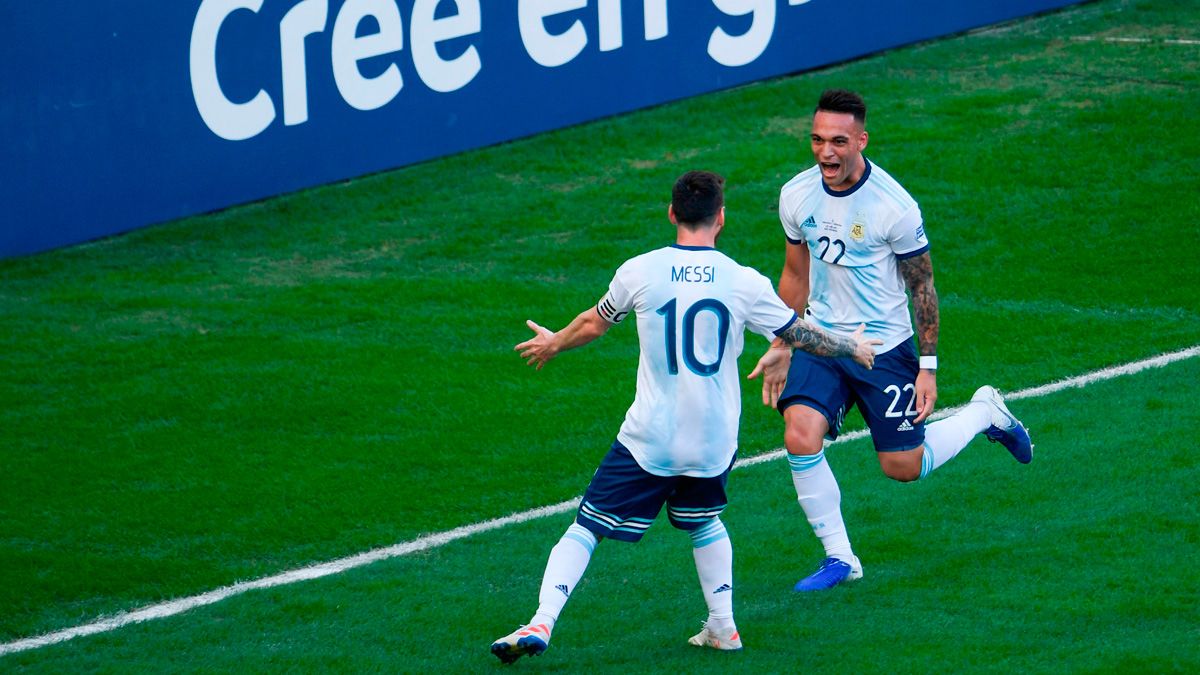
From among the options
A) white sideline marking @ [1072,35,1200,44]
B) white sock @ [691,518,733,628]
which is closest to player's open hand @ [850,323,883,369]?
white sock @ [691,518,733,628]

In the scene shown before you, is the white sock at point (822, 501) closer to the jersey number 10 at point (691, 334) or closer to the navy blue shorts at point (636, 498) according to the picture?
the navy blue shorts at point (636, 498)

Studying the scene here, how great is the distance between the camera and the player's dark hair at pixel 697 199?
549 centimetres

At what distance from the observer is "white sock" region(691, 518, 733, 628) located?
573 centimetres

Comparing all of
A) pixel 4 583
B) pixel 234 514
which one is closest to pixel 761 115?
pixel 234 514

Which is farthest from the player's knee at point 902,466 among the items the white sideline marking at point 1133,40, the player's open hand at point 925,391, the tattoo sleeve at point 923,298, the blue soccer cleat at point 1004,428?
the white sideline marking at point 1133,40

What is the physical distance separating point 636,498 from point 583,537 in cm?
23

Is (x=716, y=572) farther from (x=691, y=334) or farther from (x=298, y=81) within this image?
(x=298, y=81)

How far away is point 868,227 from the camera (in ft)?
21.1

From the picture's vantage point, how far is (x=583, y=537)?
5727 millimetres

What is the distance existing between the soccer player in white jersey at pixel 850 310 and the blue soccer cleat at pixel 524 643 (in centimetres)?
139

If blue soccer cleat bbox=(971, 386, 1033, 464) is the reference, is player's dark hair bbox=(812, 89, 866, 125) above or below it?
above

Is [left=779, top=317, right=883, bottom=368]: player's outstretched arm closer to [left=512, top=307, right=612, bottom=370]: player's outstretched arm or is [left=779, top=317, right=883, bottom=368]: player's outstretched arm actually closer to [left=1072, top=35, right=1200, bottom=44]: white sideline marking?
[left=512, top=307, right=612, bottom=370]: player's outstretched arm

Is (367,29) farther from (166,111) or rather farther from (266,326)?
(266,326)

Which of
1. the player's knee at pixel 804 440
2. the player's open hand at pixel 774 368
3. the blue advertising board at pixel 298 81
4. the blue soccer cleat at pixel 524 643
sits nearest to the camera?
the blue soccer cleat at pixel 524 643
